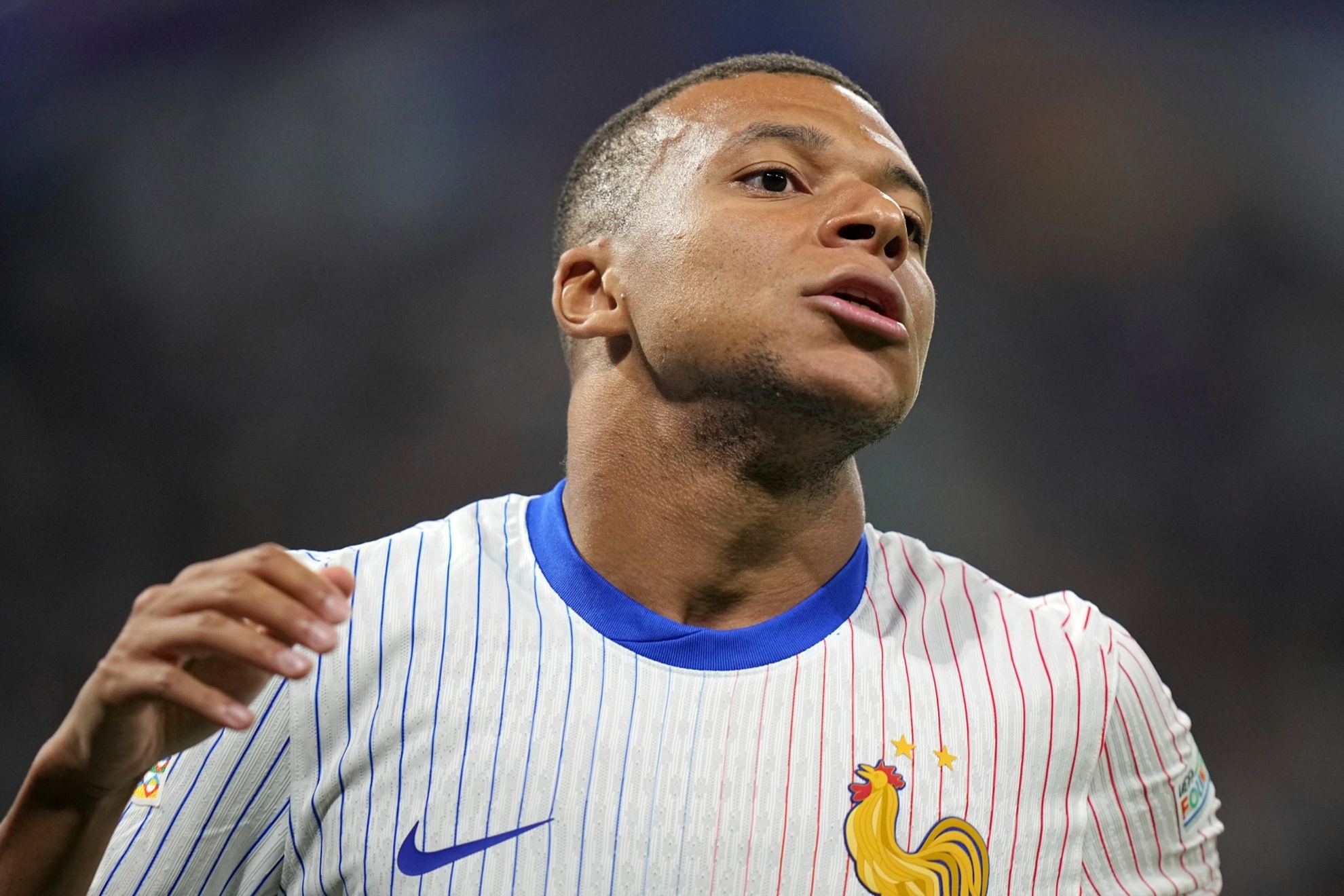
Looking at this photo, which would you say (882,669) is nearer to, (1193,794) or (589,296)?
(1193,794)

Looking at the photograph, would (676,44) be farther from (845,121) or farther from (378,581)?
(378,581)

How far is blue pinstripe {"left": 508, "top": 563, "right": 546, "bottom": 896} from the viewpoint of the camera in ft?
5.05

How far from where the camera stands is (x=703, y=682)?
170 cm

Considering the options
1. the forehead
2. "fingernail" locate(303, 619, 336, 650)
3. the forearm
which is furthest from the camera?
the forehead

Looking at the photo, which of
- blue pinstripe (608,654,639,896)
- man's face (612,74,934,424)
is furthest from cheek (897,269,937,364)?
blue pinstripe (608,654,639,896)

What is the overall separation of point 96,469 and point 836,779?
8.39ft

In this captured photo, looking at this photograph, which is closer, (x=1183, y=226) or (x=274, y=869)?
(x=274, y=869)

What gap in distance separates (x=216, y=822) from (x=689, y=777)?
663mm

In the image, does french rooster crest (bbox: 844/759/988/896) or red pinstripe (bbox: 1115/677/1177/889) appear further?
red pinstripe (bbox: 1115/677/1177/889)

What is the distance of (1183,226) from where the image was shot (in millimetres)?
3428

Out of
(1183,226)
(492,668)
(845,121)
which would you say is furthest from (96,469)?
(1183,226)

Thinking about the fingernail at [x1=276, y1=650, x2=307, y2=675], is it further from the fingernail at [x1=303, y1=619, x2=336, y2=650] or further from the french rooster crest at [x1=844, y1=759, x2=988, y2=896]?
the french rooster crest at [x1=844, y1=759, x2=988, y2=896]

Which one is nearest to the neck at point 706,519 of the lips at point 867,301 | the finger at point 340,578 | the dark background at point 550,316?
the lips at point 867,301

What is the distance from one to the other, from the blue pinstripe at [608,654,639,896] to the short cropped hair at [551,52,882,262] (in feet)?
2.70
